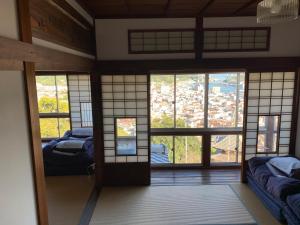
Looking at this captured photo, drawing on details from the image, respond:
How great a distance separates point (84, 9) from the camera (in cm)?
383

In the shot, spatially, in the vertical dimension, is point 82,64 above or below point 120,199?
above

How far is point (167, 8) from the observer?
410 cm

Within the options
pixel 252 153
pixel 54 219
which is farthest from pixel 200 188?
pixel 54 219

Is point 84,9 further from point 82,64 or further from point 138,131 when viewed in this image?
point 138,131

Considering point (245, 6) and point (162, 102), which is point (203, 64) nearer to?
point (245, 6)

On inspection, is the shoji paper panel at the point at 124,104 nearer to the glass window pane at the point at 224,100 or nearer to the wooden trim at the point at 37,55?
the wooden trim at the point at 37,55

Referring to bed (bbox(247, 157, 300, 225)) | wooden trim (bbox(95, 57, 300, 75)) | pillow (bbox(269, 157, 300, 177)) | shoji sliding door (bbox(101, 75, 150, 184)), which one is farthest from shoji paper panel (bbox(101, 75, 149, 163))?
pillow (bbox(269, 157, 300, 177))

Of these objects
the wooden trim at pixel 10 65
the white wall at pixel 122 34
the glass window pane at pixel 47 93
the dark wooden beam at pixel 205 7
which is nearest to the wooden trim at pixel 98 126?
the white wall at pixel 122 34

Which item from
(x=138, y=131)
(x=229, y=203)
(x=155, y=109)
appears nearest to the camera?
(x=229, y=203)

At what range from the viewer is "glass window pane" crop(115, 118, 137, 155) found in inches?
192

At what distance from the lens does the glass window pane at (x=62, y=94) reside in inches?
277

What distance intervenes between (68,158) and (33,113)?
12.0 ft

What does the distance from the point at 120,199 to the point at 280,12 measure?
3734mm

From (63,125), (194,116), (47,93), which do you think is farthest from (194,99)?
(47,93)
